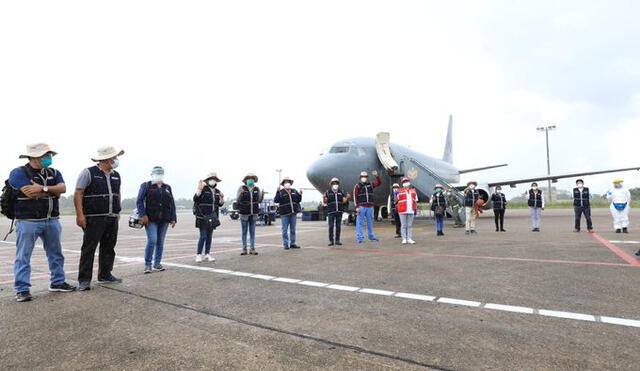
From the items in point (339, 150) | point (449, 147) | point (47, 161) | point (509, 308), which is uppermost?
point (449, 147)

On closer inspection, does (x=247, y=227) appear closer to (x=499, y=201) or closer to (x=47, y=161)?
(x=47, y=161)

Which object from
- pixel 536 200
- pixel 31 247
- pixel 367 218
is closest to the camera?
pixel 31 247

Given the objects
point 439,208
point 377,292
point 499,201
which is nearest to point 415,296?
point 377,292

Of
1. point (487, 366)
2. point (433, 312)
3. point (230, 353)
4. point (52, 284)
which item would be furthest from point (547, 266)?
point (52, 284)

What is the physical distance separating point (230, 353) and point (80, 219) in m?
3.73

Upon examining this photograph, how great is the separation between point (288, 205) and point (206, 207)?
2.32 meters

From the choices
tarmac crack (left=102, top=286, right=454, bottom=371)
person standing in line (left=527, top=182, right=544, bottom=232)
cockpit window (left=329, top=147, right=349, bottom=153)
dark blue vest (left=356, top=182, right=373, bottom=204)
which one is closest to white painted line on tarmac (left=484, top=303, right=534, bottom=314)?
tarmac crack (left=102, top=286, right=454, bottom=371)

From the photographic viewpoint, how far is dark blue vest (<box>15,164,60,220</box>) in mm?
4602

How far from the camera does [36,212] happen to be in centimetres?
466

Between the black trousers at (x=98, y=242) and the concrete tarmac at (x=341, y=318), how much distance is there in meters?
0.36

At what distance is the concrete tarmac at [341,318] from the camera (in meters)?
2.54

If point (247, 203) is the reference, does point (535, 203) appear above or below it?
below

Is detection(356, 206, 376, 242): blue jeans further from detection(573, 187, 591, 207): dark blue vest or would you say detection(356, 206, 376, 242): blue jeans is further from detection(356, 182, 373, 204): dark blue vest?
detection(573, 187, 591, 207): dark blue vest

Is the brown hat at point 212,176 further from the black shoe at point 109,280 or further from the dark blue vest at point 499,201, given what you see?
the dark blue vest at point 499,201
